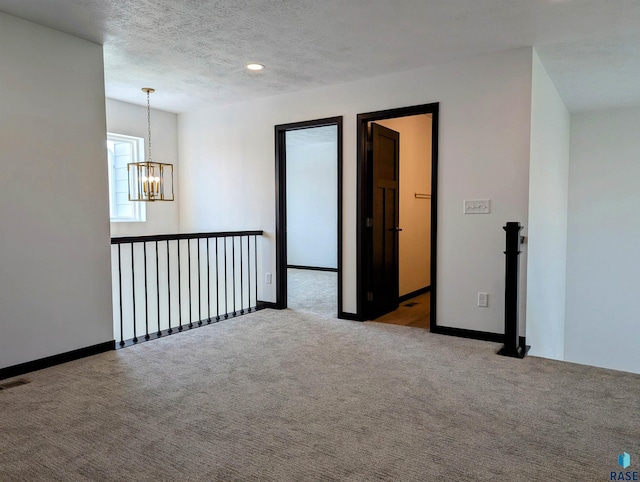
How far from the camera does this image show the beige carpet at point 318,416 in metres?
1.87

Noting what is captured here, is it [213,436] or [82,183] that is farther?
[82,183]

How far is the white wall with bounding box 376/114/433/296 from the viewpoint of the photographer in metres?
5.48

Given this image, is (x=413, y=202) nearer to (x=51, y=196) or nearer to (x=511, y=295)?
(x=511, y=295)

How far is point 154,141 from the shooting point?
A: 5.63 meters

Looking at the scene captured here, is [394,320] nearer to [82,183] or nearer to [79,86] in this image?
[82,183]

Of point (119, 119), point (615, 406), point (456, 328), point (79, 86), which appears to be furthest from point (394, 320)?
point (119, 119)

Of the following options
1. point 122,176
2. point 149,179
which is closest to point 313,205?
point 122,176

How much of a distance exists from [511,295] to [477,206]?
2.71ft

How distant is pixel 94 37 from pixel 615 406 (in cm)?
429

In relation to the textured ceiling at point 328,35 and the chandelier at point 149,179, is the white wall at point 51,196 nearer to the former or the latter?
the textured ceiling at point 328,35

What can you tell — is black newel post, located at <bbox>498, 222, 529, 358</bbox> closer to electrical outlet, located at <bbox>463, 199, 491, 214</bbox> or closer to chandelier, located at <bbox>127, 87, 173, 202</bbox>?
electrical outlet, located at <bbox>463, 199, 491, 214</bbox>

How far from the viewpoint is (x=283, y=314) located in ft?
15.7

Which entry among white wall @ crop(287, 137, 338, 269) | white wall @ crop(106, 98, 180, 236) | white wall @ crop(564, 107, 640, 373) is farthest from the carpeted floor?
white wall @ crop(564, 107, 640, 373)

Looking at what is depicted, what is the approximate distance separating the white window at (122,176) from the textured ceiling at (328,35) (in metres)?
1.15
